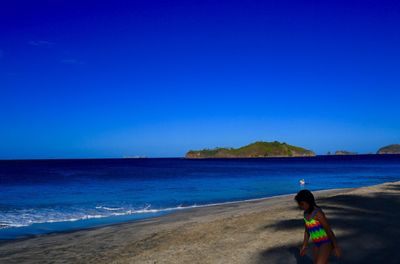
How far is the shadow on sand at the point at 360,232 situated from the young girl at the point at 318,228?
224cm

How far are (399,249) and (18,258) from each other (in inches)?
397

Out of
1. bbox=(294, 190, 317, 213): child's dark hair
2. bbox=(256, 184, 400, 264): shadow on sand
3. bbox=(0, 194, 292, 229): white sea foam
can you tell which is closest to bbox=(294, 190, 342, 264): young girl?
bbox=(294, 190, 317, 213): child's dark hair

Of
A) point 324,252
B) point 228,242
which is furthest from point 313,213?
point 228,242

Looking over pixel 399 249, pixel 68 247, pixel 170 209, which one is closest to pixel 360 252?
pixel 399 249

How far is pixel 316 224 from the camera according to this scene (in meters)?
6.55

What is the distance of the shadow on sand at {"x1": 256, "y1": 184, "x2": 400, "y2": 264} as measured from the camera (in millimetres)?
8961

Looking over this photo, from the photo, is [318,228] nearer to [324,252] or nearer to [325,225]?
[325,225]

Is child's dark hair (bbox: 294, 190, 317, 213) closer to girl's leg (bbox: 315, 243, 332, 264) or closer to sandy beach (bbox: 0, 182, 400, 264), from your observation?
girl's leg (bbox: 315, 243, 332, 264)

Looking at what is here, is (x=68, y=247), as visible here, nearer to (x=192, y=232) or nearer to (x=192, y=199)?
(x=192, y=232)

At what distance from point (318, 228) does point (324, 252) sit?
1.38 feet

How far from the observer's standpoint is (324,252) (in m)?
6.60

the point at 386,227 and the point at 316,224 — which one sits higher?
the point at 316,224

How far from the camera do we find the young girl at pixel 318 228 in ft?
21.0

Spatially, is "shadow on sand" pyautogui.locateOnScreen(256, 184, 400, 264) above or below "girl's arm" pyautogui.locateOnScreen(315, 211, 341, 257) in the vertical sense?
below
